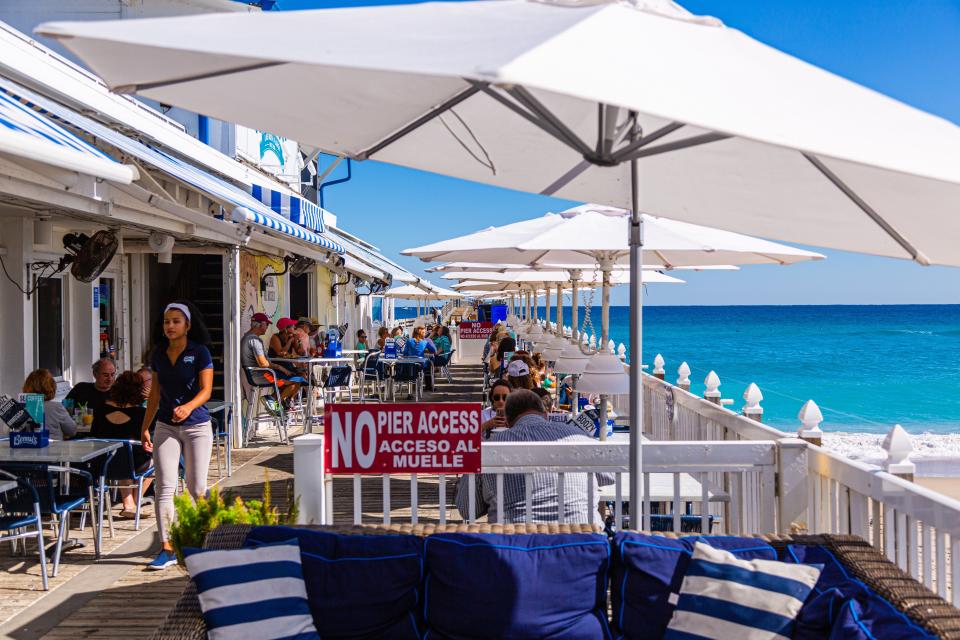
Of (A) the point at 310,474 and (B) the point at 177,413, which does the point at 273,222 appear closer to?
(B) the point at 177,413

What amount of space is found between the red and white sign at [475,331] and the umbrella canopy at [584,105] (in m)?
14.5

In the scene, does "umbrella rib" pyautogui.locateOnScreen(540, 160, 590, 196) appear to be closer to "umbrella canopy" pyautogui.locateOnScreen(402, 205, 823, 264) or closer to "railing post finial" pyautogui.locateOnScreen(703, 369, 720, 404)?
"umbrella canopy" pyautogui.locateOnScreen(402, 205, 823, 264)

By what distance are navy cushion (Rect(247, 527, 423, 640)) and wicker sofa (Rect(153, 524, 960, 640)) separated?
97mm

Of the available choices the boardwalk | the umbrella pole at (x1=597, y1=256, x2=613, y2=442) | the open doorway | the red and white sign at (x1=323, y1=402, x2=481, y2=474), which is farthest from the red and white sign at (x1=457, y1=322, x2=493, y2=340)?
the red and white sign at (x1=323, y1=402, x2=481, y2=474)

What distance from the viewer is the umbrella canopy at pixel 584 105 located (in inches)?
74.5

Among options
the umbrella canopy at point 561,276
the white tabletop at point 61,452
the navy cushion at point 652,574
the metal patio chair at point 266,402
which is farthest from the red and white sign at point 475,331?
the navy cushion at point 652,574

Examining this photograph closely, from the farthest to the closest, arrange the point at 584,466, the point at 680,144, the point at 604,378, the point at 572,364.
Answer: the point at 572,364 → the point at 604,378 → the point at 584,466 → the point at 680,144

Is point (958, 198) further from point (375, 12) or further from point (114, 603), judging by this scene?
point (114, 603)

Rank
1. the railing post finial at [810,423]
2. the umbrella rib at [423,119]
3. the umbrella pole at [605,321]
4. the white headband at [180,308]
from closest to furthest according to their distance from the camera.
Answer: the umbrella rib at [423,119], the railing post finial at [810,423], the white headband at [180,308], the umbrella pole at [605,321]

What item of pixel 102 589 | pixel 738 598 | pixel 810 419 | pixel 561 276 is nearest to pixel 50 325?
pixel 102 589

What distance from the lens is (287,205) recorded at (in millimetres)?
9961

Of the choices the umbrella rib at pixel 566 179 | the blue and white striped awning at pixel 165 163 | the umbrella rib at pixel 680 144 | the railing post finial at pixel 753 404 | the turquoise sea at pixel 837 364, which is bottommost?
the turquoise sea at pixel 837 364

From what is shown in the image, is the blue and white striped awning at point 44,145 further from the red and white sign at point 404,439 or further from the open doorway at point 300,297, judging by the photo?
the open doorway at point 300,297

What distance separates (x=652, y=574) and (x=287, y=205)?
746 centimetres
